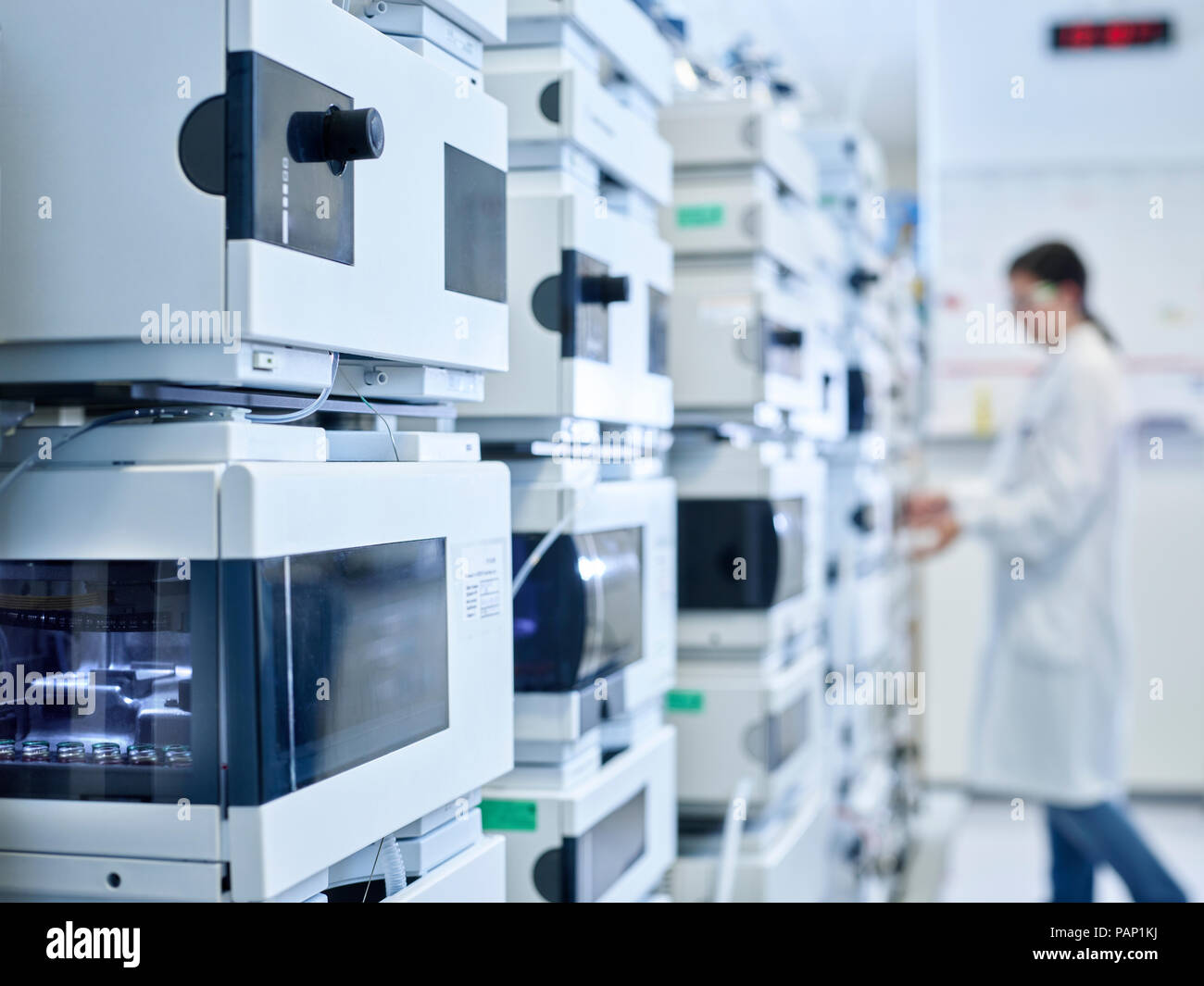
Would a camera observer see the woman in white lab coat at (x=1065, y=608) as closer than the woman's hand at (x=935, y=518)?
Yes

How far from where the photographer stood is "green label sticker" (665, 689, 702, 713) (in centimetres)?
175

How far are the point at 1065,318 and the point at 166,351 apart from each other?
7.71ft

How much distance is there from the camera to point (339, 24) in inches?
30.3

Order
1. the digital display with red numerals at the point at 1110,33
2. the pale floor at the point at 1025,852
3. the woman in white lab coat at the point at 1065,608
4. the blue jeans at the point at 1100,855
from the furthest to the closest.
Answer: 1. the digital display with red numerals at the point at 1110,33
2. the pale floor at the point at 1025,852
3. the woman in white lab coat at the point at 1065,608
4. the blue jeans at the point at 1100,855

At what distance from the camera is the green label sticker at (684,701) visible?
5.74 ft

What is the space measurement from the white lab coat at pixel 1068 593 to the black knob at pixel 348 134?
212 centimetres

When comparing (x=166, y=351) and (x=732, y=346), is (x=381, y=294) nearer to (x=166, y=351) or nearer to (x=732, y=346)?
(x=166, y=351)

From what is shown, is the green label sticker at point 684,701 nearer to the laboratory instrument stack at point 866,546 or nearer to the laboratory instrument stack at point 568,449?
the laboratory instrument stack at point 568,449

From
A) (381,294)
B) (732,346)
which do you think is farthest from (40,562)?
(732,346)

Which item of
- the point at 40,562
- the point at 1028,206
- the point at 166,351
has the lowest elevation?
the point at 40,562

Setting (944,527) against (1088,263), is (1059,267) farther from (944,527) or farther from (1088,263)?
(1088,263)

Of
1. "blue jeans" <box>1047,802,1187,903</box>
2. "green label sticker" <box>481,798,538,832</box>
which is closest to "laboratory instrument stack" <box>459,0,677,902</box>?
"green label sticker" <box>481,798,538,832</box>

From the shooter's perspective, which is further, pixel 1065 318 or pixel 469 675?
pixel 1065 318

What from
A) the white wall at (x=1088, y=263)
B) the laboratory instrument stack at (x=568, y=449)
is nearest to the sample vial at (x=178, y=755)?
the laboratory instrument stack at (x=568, y=449)
